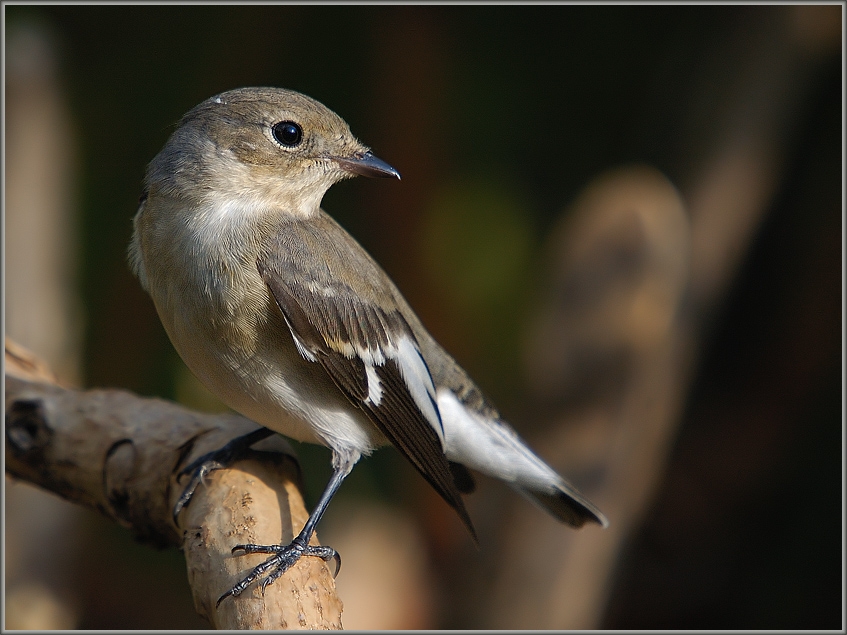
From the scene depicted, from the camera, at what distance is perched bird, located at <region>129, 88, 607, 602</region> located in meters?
1.59

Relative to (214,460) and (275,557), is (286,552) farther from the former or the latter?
(214,460)

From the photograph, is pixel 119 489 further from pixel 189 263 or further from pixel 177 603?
pixel 177 603

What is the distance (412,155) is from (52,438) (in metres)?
2.63

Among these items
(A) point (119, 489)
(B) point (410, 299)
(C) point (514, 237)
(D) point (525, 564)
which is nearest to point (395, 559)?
(D) point (525, 564)

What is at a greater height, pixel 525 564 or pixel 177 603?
pixel 525 564

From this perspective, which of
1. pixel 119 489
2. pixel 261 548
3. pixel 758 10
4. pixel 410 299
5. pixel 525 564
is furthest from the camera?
pixel 410 299

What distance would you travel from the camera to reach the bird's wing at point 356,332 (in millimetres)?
1622

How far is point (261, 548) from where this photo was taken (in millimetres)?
1422

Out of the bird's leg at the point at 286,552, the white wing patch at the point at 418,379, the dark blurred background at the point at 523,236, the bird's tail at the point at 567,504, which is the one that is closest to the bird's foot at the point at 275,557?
the bird's leg at the point at 286,552

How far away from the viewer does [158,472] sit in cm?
177

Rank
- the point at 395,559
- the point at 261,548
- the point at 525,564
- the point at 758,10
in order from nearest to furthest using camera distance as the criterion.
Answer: the point at 261,548
the point at 525,564
the point at 758,10
the point at 395,559

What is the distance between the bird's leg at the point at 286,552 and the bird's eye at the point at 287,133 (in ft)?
2.49

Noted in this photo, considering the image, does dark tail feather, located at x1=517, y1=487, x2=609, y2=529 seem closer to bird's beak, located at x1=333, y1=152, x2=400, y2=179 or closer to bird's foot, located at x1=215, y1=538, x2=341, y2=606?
bird's foot, located at x1=215, y1=538, x2=341, y2=606

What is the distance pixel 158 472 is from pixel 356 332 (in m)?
0.54
